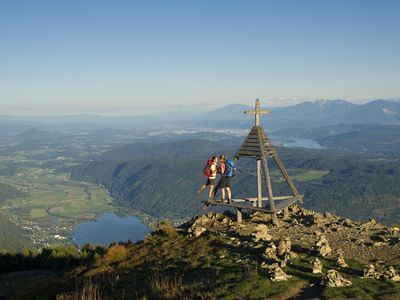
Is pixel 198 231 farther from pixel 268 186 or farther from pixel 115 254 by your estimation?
pixel 268 186

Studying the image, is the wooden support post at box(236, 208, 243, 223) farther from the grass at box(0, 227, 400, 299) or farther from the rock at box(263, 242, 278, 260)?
the rock at box(263, 242, 278, 260)

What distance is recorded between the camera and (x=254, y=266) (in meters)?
16.1

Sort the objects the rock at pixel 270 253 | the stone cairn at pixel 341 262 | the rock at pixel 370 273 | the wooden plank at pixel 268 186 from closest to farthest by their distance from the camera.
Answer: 1. the rock at pixel 370 273
2. the stone cairn at pixel 341 262
3. the rock at pixel 270 253
4. the wooden plank at pixel 268 186

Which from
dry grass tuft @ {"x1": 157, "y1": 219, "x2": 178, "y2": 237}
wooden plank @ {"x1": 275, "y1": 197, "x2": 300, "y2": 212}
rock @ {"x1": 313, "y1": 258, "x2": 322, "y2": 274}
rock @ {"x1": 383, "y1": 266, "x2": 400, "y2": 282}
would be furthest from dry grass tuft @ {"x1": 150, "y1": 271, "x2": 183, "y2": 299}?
wooden plank @ {"x1": 275, "y1": 197, "x2": 300, "y2": 212}

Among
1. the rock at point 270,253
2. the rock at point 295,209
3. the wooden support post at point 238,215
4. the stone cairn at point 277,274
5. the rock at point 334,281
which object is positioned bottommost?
the rock at point 295,209

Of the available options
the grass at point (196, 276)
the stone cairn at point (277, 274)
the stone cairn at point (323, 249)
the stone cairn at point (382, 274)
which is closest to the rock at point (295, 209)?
the grass at point (196, 276)

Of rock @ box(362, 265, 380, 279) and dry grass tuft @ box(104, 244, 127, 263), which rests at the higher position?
rock @ box(362, 265, 380, 279)

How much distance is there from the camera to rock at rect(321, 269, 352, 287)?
44.2 ft

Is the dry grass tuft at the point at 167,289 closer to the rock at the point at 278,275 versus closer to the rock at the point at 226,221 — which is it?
the rock at the point at 278,275

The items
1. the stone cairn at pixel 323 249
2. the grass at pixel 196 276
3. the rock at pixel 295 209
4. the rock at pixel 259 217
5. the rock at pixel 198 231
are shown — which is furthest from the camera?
the rock at pixel 295 209

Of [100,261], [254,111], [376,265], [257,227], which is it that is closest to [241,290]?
[376,265]

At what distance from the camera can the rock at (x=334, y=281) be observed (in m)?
13.5

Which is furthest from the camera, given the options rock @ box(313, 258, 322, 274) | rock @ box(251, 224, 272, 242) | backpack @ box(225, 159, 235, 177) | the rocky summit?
backpack @ box(225, 159, 235, 177)

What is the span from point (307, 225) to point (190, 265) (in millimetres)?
9295
